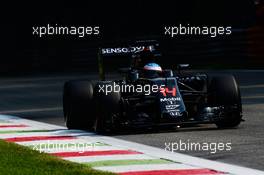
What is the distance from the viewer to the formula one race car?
13.8 m

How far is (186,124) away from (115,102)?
3.22ft

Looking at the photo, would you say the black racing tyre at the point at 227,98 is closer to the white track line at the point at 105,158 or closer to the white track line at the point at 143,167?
the white track line at the point at 105,158

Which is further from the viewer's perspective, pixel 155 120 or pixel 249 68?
pixel 249 68

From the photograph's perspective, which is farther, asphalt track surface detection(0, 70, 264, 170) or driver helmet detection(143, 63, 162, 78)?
driver helmet detection(143, 63, 162, 78)

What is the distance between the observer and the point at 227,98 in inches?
553

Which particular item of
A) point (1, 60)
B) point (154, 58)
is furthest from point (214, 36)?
point (154, 58)

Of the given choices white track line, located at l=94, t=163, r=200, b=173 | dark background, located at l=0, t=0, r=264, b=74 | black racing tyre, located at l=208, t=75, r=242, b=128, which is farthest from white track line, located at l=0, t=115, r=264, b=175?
dark background, located at l=0, t=0, r=264, b=74

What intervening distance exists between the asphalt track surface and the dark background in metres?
6.05

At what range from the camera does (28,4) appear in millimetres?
47594

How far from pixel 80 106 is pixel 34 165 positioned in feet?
13.3

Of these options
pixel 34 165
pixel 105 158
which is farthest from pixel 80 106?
pixel 34 165

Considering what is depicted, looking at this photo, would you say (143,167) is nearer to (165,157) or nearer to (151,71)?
(165,157)

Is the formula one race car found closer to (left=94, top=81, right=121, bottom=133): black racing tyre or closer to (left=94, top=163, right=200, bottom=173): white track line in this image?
(left=94, top=81, right=121, bottom=133): black racing tyre

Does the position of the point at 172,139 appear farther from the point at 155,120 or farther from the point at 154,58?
the point at 154,58
